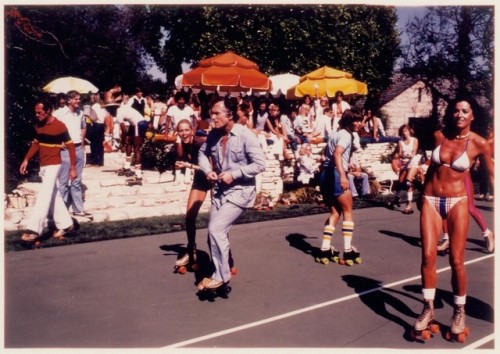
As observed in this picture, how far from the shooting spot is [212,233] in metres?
5.78

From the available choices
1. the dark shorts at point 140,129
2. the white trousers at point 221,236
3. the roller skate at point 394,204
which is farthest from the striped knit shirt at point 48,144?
Result: the roller skate at point 394,204

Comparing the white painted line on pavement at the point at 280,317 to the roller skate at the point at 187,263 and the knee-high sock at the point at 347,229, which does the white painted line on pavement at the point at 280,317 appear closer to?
the knee-high sock at the point at 347,229

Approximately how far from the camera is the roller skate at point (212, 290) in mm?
5852

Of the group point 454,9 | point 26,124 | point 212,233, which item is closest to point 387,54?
point 454,9

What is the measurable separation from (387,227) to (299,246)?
2348mm

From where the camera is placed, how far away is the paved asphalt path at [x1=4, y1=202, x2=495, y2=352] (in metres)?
4.84

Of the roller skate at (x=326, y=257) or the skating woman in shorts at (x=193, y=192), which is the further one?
the roller skate at (x=326, y=257)

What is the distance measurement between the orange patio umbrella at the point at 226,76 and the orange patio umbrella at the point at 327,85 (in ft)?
8.21

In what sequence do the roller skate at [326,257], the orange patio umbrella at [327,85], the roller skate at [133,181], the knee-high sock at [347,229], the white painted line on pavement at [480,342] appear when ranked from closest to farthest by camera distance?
the white painted line on pavement at [480,342]
the knee-high sock at [347,229]
the roller skate at [326,257]
the roller skate at [133,181]
the orange patio umbrella at [327,85]

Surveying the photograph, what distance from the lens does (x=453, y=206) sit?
4.81 m

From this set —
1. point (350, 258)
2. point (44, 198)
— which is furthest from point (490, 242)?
point (44, 198)

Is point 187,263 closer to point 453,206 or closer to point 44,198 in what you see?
point 44,198

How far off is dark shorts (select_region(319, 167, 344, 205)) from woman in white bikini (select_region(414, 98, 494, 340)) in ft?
7.18

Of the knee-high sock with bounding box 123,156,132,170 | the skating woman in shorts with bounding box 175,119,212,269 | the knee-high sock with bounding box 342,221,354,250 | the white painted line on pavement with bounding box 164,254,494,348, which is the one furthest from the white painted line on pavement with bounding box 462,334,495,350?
the knee-high sock with bounding box 123,156,132,170
